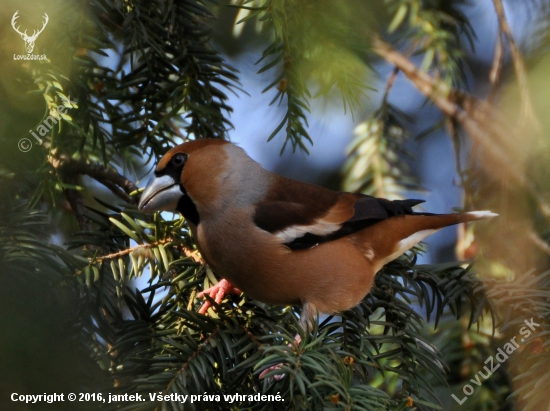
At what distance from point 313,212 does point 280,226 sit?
0.71 feet

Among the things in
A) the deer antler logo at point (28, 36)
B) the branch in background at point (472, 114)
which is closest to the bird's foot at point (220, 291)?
the deer antler logo at point (28, 36)

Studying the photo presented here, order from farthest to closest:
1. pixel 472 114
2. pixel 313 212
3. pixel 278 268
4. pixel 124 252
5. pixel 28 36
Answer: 1. pixel 472 114
2. pixel 313 212
3. pixel 278 268
4. pixel 124 252
5. pixel 28 36

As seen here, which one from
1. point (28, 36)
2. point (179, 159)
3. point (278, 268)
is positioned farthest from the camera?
point (179, 159)

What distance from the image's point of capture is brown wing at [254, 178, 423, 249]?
8.50 feet

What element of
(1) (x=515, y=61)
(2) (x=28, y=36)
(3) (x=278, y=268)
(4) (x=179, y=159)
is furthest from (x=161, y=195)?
(1) (x=515, y=61)

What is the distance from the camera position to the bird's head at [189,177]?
2475 millimetres

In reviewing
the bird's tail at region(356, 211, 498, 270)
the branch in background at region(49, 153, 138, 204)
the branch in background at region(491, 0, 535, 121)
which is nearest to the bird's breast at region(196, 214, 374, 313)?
the bird's tail at region(356, 211, 498, 270)

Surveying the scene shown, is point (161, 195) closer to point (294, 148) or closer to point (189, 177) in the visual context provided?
point (189, 177)

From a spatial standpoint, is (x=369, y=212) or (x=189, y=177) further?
(x=369, y=212)

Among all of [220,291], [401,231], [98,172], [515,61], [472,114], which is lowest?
[220,291]

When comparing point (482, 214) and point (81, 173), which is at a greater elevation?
point (81, 173)

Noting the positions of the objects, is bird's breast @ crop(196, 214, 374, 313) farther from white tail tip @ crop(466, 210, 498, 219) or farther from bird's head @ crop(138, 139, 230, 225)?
white tail tip @ crop(466, 210, 498, 219)

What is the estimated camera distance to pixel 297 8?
1.91 meters

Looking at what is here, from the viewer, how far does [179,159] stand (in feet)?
8.40
